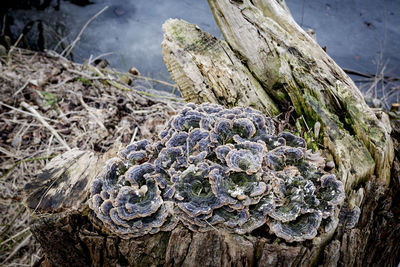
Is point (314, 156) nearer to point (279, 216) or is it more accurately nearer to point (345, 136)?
point (345, 136)

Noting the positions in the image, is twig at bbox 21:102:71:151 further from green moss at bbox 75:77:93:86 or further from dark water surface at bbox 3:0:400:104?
dark water surface at bbox 3:0:400:104

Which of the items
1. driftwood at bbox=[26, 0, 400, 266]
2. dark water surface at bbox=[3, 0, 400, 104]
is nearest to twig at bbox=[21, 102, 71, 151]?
driftwood at bbox=[26, 0, 400, 266]

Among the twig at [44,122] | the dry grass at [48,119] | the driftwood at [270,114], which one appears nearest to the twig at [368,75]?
the driftwood at [270,114]

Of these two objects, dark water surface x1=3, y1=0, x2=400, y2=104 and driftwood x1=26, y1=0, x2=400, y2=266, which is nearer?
driftwood x1=26, y1=0, x2=400, y2=266

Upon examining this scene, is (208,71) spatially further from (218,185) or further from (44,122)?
(44,122)

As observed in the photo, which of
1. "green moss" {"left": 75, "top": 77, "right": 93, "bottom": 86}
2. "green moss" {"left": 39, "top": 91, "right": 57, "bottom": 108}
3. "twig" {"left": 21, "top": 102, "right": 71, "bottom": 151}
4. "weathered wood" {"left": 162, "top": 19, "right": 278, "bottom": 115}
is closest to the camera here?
"weathered wood" {"left": 162, "top": 19, "right": 278, "bottom": 115}
